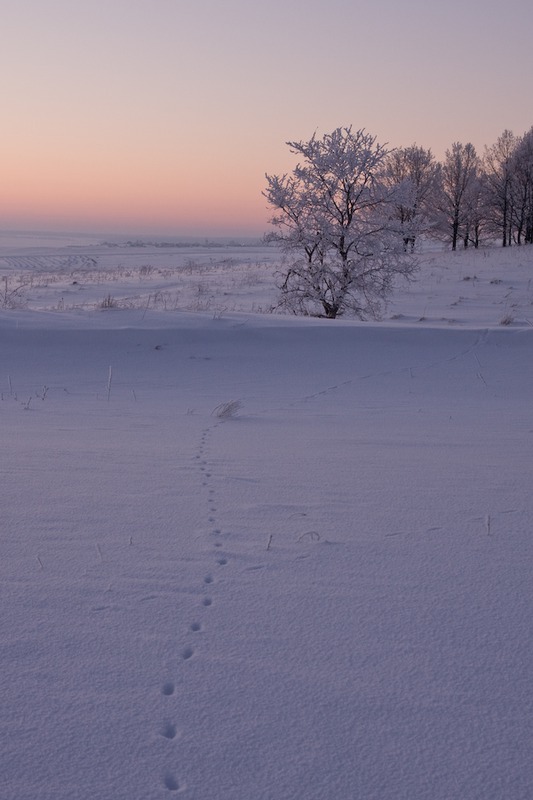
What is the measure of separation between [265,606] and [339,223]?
43.6 feet

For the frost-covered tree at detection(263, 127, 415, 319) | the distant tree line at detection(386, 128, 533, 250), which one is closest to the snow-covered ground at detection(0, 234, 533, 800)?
the frost-covered tree at detection(263, 127, 415, 319)

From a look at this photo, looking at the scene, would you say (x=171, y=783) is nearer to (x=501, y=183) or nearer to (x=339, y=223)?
(x=339, y=223)

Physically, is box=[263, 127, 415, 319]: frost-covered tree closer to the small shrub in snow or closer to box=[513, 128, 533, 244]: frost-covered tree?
the small shrub in snow

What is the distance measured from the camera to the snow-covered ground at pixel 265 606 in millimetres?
1621

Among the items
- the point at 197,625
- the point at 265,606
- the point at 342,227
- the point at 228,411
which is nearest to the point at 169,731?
the point at 197,625

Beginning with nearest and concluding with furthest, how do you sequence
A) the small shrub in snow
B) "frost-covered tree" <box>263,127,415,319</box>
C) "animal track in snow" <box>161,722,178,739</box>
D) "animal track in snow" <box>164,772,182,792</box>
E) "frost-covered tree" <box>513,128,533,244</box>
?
1. "animal track in snow" <box>164,772,182,792</box>
2. "animal track in snow" <box>161,722,178,739</box>
3. the small shrub in snow
4. "frost-covered tree" <box>263,127,415,319</box>
5. "frost-covered tree" <box>513,128,533,244</box>

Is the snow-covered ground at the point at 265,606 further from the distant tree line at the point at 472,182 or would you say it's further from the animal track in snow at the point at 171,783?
the distant tree line at the point at 472,182

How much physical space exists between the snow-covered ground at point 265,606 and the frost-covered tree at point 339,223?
9.14m

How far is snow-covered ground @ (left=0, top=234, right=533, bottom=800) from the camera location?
1621 mm

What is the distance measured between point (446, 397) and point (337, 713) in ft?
19.8

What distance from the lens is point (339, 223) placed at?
14.9 metres

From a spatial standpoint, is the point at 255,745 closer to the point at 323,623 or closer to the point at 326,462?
the point at 323,623

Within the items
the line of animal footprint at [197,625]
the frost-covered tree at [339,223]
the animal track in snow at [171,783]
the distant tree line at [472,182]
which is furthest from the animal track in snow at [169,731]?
the distant tree line at [472,182]

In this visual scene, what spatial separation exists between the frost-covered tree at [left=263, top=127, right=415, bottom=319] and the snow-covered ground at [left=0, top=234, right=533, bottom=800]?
9139 millimetres
